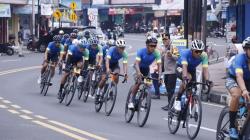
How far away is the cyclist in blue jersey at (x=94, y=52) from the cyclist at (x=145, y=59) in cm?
350

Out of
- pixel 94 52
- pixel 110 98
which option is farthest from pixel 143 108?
pixel 94 52

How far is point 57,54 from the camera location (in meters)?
21.1

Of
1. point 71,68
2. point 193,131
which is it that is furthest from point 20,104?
point 193,131

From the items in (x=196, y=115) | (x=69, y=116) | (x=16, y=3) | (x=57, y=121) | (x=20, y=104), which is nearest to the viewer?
(x=196, y=115)

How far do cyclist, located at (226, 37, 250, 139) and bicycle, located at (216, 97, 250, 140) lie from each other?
9 cm

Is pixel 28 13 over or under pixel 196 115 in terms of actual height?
over

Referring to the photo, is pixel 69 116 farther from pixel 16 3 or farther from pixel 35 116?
pixel 16 3

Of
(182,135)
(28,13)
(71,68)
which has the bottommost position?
(182,135)

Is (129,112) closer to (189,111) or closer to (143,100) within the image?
(143,100)

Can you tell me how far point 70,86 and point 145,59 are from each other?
162 inches

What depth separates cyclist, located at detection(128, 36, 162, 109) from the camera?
13.6 meters

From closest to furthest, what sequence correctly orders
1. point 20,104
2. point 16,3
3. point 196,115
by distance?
1. point 196,115
2. point 20,104
3. point 16,3

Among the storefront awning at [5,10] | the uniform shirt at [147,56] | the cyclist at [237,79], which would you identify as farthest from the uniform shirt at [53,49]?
the storefront awning at [5,10]

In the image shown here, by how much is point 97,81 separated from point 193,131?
6.08 m
